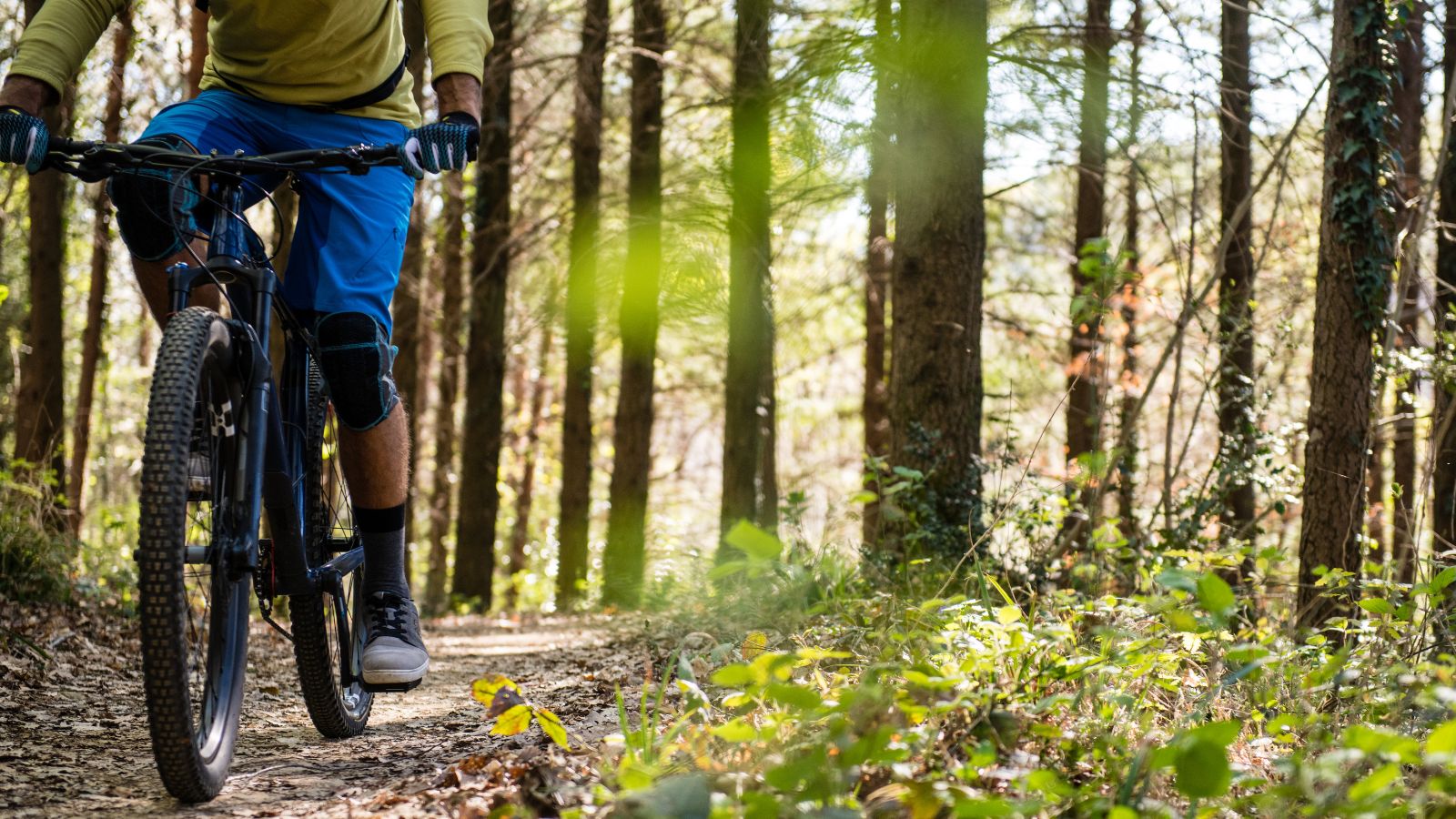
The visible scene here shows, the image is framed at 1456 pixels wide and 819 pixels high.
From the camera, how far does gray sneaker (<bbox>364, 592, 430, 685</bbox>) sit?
109 inches

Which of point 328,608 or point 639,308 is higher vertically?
point 639,308

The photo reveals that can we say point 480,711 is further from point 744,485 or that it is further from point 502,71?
point 502,71

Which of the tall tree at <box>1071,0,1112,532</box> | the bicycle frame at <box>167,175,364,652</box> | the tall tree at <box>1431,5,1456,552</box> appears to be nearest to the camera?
the bicycle frame at <box>167,175,364,652</box>

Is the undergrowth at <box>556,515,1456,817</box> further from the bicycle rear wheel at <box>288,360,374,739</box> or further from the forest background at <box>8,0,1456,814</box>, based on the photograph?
the bicycle rear wheel at <box>288,360,374,739</box>

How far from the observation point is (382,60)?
298 cm

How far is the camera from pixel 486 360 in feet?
38.8

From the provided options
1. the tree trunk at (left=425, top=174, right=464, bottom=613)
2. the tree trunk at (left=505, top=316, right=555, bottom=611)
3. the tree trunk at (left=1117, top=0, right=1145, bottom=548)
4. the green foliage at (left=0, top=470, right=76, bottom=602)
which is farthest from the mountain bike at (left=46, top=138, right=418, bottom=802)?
the tree trunk at (left=505, top=316, right=555, bottom=611)

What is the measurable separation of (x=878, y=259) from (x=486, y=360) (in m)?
5.55

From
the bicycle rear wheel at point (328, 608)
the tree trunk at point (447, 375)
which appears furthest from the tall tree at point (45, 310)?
the bicycle rear wheel at point (328, 608)

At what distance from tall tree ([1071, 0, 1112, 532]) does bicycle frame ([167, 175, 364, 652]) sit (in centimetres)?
225

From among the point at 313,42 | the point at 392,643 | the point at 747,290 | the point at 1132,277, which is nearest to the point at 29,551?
the point at 392,643

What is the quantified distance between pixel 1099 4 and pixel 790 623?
31.2ft

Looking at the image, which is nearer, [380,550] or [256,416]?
[256,416]

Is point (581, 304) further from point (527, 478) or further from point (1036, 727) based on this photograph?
point (527, 478)
